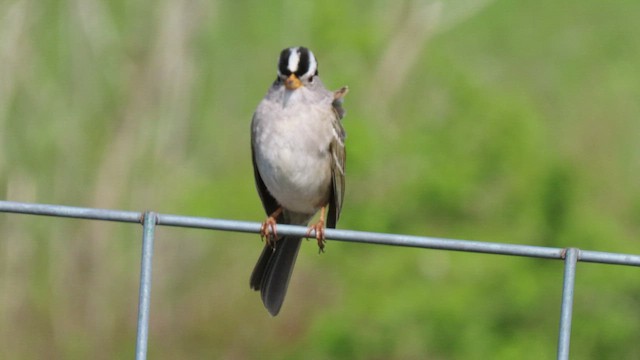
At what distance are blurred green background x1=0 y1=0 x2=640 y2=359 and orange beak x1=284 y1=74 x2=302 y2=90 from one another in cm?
232

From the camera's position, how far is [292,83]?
5582mm

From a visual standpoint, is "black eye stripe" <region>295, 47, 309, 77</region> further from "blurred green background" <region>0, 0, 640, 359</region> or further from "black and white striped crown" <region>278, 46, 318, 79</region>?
"blurred green background" <region>0, 0, 640, 359</region>

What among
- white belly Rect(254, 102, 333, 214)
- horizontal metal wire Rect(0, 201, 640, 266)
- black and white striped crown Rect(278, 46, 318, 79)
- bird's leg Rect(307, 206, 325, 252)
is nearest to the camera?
horizontal metal wire Rect(0, 201, 640, 266)

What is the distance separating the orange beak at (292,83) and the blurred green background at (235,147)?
7.61ft

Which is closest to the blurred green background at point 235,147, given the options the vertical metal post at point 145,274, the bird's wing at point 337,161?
the bird's wing at point 337,161

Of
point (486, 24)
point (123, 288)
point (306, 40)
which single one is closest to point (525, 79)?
point (486, 24)

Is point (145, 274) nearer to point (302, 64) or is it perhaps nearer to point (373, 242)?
point (373, 242)

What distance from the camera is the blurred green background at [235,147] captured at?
8023mm

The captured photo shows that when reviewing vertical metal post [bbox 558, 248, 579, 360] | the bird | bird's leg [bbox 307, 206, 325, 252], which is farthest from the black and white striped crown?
vertical metal post [bbox 558, 248, 579, 360]

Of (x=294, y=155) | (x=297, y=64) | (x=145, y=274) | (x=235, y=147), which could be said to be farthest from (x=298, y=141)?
(x=235, y=147)

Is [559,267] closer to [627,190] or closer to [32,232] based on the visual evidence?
[627,190]

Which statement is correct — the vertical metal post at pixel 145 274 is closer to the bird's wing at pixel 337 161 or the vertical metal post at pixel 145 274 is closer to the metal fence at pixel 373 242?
the metal fence at pixel 373 242

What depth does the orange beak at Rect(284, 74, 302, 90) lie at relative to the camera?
220 inches

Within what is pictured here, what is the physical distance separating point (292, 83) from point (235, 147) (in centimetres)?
294
